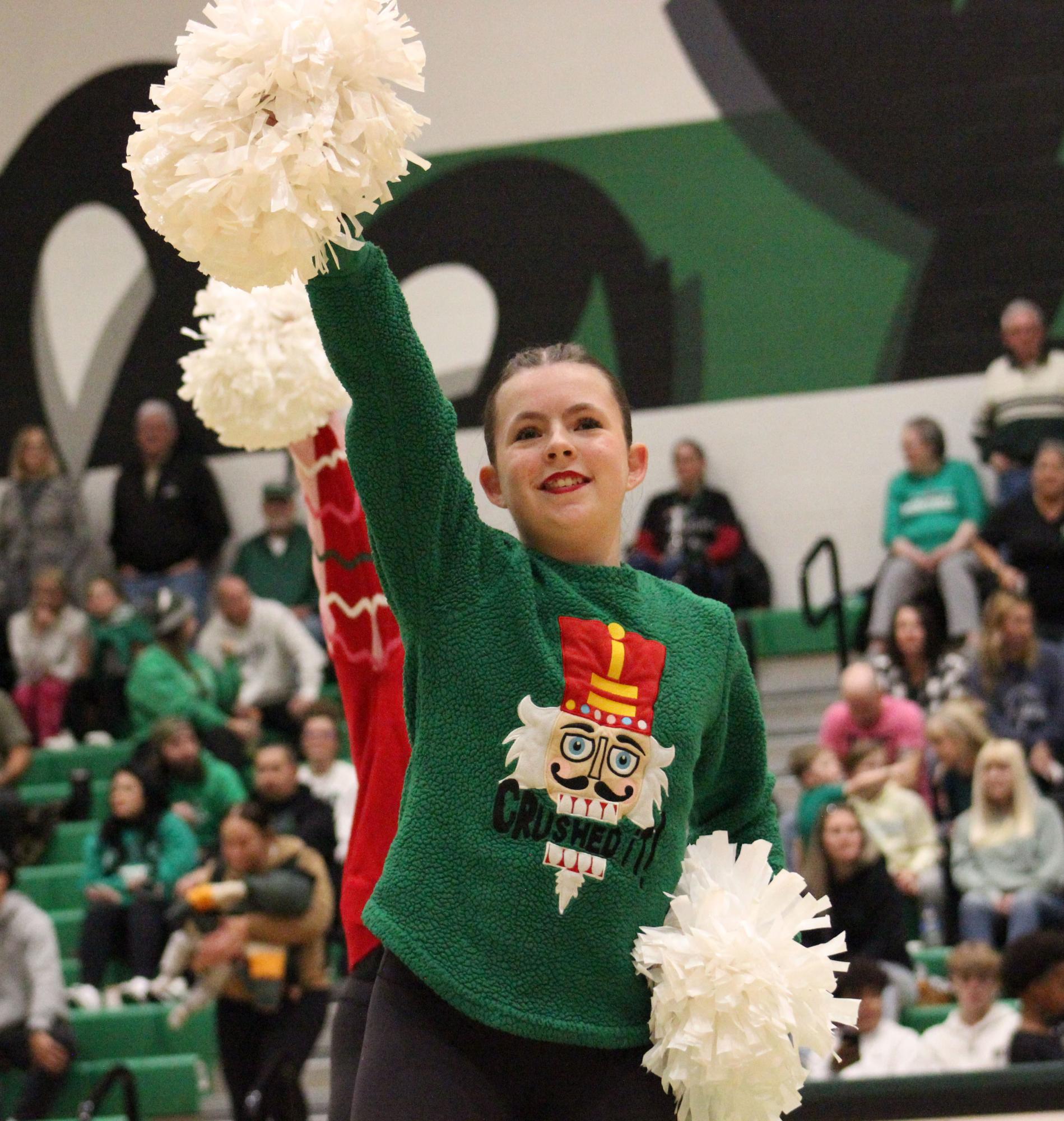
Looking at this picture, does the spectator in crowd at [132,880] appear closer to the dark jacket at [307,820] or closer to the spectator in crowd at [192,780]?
the spectator in crowd at [192,780]

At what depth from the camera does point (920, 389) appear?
29.7 ft

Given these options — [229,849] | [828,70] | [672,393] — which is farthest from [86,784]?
[828,70]

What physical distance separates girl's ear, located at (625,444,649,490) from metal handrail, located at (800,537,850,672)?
584cm

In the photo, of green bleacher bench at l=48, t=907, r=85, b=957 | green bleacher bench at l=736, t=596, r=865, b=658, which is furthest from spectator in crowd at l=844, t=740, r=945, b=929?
green bleacher bench at l=48, t=907, r=85, b=957

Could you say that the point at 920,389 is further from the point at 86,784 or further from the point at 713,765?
the point at 713,765

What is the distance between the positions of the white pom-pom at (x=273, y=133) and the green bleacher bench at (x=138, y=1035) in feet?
16.6

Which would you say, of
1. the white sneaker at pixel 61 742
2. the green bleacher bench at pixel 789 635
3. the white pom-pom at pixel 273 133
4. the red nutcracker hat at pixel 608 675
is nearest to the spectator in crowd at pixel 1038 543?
the green bleacher bench at pixel 789 635

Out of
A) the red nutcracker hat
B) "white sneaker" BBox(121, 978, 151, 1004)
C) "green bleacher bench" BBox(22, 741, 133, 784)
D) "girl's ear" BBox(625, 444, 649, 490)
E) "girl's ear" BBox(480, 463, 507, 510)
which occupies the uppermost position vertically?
"girl's ear" BBox(625, 444, 649, 490)

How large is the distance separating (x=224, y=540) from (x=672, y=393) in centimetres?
255

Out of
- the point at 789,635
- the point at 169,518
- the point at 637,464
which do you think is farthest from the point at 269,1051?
the point at 169,518

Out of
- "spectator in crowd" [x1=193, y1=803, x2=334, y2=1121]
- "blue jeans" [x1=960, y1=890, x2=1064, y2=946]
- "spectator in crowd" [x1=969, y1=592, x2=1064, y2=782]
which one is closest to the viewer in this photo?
"spectator in crowd" [x1=193, y1=803, x2=334, y2=1121]

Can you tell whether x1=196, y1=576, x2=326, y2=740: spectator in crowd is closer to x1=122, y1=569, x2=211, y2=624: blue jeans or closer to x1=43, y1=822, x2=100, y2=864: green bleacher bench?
x1=122, y1=569, x2=211, y2=624: blue jeans

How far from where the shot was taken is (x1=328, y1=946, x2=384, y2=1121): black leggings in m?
2.21

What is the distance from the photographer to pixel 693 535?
870cm
